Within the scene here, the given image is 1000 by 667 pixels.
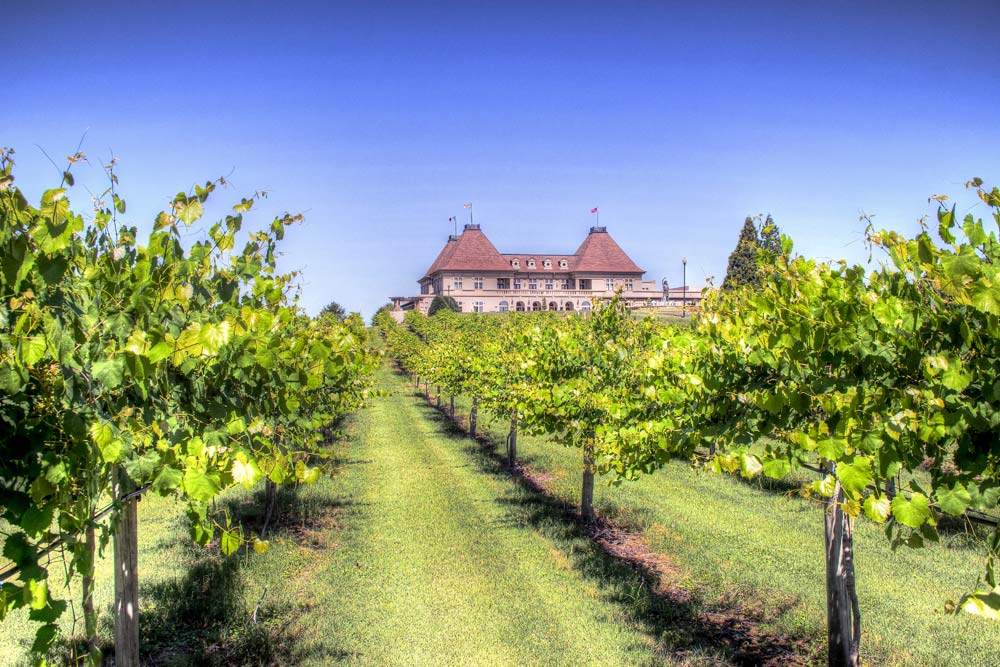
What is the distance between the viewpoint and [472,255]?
8581 cm

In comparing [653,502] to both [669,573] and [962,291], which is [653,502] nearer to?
[669,573]

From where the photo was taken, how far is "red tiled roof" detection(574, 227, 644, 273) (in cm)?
8681

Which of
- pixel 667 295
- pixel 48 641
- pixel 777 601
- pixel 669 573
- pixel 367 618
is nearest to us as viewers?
pixel 48 641

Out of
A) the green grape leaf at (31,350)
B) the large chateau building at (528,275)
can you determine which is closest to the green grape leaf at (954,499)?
the green grape leaf at (31,350)

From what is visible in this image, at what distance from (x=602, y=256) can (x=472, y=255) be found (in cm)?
1775

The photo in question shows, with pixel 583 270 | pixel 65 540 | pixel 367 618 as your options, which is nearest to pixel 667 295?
pixel 583 270

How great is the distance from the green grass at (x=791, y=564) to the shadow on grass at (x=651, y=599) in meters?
0.30

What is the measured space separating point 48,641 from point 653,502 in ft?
41.3

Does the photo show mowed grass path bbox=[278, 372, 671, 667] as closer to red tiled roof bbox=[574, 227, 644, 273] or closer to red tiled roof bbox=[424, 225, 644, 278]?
red tiled roof bbox=[424, 225, 644, 278]

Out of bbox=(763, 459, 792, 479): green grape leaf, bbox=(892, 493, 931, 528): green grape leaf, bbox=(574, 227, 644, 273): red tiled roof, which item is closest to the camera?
bbox=(892, 493, 931, 528): green grape leaf

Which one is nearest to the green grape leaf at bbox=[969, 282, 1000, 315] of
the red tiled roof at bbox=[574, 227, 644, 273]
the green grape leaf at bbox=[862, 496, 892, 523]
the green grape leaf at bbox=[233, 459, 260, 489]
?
the green grape leaf at bbox=[862, 496, 892, 523]

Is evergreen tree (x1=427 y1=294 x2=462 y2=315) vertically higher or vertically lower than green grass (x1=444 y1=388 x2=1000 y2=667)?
higher

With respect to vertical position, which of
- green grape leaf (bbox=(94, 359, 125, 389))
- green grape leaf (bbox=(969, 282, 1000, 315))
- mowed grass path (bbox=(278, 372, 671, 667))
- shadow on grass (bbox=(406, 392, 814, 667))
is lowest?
shadow on grass (bbox=(406, 392, 814, 667))

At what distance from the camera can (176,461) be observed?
2824 mm
